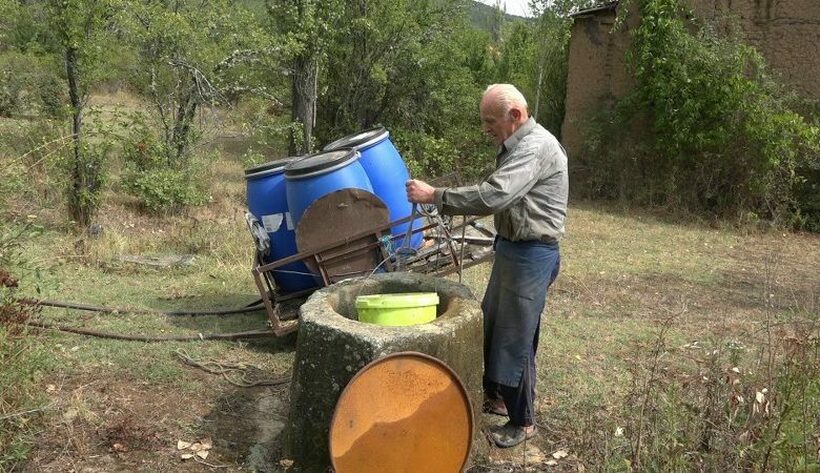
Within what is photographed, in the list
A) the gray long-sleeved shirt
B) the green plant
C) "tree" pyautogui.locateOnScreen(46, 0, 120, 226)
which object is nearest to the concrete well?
the gray long-sleeved shirt

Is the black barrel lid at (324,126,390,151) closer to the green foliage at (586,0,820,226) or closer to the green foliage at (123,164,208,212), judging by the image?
the green foliage at (123,164,208,212)

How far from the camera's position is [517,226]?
3.72m

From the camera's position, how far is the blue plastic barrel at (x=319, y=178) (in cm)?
532

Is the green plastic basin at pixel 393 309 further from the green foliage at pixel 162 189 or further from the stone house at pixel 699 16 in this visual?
the stone house at pixel 699 16

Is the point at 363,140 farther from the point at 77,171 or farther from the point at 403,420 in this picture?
the point at 77,171

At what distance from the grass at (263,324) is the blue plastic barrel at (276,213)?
0.51m

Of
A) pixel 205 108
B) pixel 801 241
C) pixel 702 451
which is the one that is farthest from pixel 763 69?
pixel 702 451

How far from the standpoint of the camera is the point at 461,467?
11.1 ft

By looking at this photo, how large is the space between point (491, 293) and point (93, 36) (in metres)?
7.04

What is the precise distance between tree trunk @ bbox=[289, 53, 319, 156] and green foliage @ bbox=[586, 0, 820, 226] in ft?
16.8

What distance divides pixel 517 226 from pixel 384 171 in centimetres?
228

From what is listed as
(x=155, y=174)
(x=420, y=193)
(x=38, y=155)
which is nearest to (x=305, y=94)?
(x=155, y=174)

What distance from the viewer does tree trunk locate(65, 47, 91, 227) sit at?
8.82 meters

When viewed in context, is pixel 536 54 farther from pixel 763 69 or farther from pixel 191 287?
pixel 191 287
